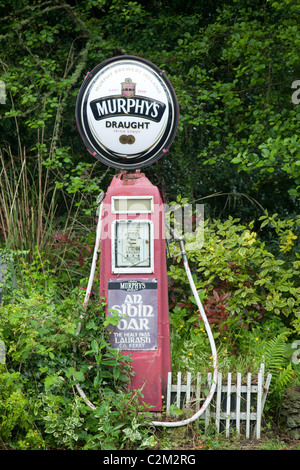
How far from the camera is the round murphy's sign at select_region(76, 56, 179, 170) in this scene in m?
4.36

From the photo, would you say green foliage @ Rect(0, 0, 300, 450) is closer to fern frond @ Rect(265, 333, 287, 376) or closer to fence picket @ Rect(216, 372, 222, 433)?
fern frond @ Rect(265, 333, 287, 376)

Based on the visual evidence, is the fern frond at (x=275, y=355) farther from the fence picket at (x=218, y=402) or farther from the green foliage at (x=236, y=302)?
the fence picket at (x=218, y=402)

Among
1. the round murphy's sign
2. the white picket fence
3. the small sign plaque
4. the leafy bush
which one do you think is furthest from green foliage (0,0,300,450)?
the round murphy's sign

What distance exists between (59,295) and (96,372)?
172 centimetres

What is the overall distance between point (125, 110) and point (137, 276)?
1210mm

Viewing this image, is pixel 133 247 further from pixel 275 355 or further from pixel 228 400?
pixel 275 355

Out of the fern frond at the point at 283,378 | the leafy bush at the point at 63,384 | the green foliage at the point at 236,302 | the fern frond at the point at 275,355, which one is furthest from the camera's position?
the green foliage at the point at 236,302

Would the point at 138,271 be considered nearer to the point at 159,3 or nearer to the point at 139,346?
the point at 139,346

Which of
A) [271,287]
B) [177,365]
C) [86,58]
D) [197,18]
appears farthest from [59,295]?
[197,18]

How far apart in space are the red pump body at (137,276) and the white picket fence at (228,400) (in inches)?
6.7

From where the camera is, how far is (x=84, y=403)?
13.7 ft

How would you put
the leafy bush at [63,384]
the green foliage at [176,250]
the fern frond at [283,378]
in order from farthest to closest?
the fern frond at [283,378]
the green foliage at [176,250]
the leafy bush at [63,384]

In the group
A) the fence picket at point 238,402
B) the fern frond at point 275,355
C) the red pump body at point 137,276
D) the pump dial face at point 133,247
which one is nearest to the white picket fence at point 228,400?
the fence picket at point 238,402

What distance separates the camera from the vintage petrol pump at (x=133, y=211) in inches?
171
